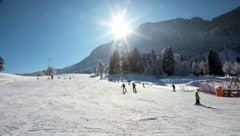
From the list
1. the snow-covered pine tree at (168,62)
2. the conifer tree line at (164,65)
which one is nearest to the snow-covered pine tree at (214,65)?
the conifer tree line at (164,65)

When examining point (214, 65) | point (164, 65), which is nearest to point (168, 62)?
point (164, 65)

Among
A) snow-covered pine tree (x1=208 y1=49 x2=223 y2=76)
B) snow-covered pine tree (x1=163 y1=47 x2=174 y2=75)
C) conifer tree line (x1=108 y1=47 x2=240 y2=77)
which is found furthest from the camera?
snow-covered pine tree (x1=163 y1=47 x2=174 y2=75)

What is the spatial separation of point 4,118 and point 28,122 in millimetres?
2329

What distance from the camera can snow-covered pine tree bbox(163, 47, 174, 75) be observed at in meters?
110

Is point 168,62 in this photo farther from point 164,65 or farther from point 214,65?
point 214,65

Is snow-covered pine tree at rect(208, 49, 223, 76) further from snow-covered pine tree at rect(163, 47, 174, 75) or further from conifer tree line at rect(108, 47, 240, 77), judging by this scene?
snow-covered pine tree at rect(163, 47, 174, 75)

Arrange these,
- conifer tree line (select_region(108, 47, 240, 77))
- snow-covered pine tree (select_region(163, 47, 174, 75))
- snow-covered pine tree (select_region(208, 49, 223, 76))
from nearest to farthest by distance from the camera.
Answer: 1. snow-covered pine tree (select_region(208, 49, 223, 76))
2. conifer tree line (select_region(108, 47, 240, 77))
3. snow-covered pine tree (select_region(163, 47, 174, 75))

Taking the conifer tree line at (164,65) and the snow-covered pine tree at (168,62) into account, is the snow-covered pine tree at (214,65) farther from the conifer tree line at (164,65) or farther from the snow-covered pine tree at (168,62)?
the snow-covered pine tree at (168,62)

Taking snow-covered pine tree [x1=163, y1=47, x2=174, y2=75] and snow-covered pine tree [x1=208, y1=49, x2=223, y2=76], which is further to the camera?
snow-covered pine tree [x1=163, y1=47, x2=174, y2=75]

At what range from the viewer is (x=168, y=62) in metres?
110

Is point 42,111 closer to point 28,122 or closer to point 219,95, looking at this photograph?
point 28,122

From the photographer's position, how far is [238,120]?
20156 mm

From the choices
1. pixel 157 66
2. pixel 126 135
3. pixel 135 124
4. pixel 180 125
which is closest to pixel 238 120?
pixel 180 125

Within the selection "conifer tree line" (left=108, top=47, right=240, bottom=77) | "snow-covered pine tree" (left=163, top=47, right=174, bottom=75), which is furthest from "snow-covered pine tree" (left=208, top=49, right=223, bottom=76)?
"snow-covered pine tree" (left=163, top=47, right=174, bottom=75)
